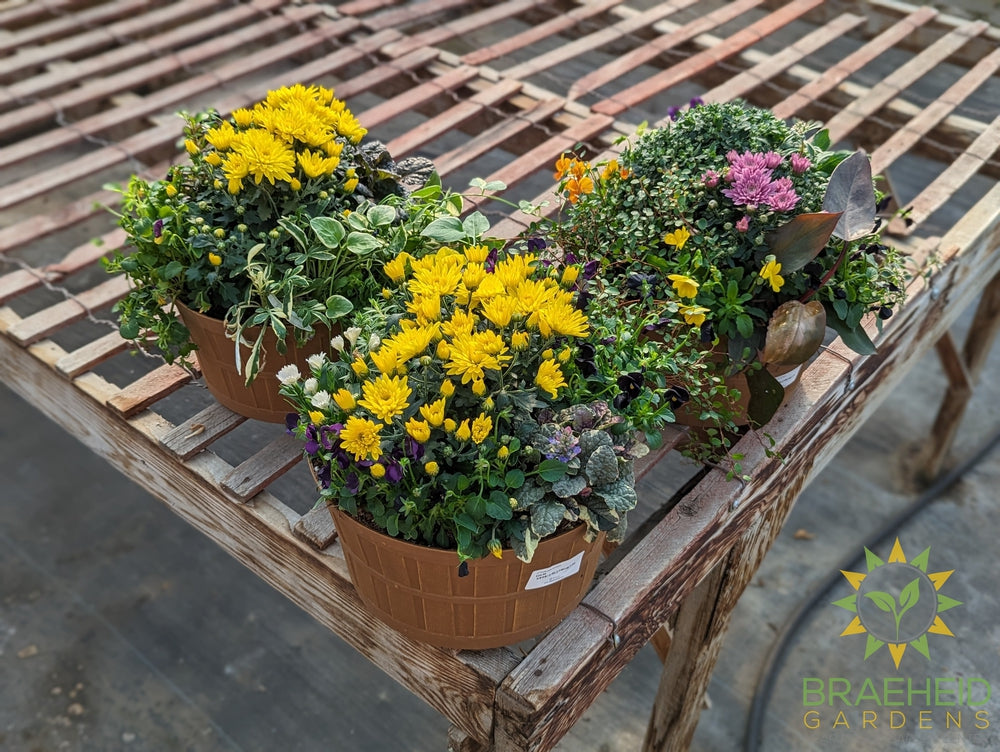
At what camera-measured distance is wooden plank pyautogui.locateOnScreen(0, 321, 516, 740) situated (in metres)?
1.22

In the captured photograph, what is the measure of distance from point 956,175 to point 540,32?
1337 millimetres

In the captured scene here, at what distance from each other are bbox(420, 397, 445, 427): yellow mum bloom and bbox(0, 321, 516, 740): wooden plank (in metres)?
0.38

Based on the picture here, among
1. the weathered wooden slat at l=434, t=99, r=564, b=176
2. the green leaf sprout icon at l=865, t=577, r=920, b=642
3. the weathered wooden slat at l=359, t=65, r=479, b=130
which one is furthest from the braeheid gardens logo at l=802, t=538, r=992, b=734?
the weathered wooden slat at l=359, t=65, r=479, b=130

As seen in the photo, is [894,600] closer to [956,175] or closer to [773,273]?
[956,175]

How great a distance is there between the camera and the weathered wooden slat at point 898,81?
7.53 ft

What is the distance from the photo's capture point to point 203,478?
56.6 inches

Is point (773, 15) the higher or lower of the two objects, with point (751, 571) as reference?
higher

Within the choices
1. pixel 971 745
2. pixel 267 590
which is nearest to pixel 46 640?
pixel 267 590

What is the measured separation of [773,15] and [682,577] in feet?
7.12

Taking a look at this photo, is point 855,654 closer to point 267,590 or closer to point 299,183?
point 267,590

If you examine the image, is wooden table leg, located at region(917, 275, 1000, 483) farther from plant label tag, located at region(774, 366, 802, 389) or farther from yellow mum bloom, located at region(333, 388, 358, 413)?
yellow mum bloom, located at region(333, 388, 358, 413)

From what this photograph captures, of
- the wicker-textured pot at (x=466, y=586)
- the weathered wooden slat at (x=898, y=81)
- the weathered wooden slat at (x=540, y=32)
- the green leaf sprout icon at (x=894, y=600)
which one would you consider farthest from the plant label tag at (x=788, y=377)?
the green leaf sprout icon at (x=894, y=600)

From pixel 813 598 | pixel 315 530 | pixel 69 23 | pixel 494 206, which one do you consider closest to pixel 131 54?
pixel 69 23

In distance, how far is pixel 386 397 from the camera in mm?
1024
